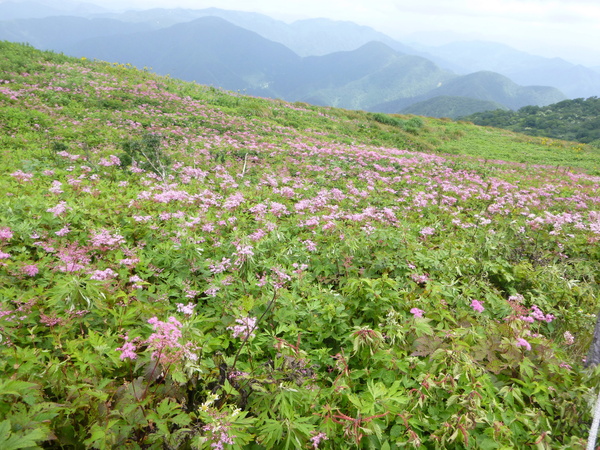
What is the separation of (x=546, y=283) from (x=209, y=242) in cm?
639

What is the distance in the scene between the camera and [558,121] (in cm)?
6581

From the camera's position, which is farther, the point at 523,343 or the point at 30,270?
the point at 30,270

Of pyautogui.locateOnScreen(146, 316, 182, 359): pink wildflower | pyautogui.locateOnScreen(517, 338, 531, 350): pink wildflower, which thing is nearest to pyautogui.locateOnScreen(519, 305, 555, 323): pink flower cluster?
pyautogui.locateOnScreen(517, 338, 531, 350): pink wildflower

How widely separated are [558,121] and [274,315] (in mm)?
87171

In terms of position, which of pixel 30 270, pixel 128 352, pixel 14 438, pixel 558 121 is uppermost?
pixel 558 121

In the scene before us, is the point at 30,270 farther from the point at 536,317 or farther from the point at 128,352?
the point at 536,317

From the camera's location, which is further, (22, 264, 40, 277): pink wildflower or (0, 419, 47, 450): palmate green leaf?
(22, 264, 40, 277): pink wildflower

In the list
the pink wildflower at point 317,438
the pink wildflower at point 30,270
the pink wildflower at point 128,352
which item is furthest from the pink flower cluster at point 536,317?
the pink wildflower at point 30,270

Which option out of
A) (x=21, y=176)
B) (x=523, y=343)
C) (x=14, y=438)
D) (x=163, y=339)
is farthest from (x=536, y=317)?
(x=21, y=176)

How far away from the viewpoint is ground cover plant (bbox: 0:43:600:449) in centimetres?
252

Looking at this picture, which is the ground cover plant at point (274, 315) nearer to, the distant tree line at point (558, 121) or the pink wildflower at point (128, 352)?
the pink wildflower at point (128, 352)

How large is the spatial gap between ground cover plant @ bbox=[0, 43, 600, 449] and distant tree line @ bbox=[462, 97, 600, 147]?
63667 millimetres

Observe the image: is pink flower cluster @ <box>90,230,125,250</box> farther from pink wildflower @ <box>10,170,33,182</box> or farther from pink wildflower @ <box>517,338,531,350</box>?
pink wildflower @ <box>517,338,531,350</box>

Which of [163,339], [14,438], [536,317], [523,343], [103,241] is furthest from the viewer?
[103,241]
